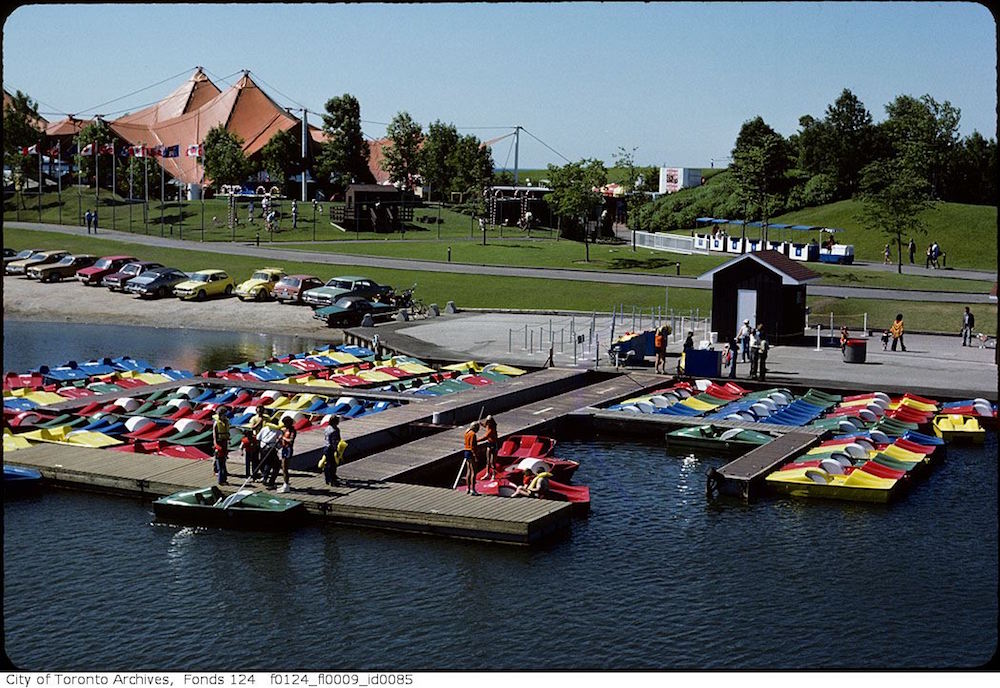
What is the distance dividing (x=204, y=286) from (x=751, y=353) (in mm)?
42011

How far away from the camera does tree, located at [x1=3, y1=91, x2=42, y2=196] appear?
13400 centimetres

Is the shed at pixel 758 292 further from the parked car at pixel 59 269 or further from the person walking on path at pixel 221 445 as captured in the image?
the parked car at pixel 59 269

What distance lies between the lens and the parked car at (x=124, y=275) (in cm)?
8406

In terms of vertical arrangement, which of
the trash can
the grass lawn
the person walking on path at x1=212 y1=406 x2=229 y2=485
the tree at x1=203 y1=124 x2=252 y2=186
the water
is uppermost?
the tree at x1=203 y1=124 x2=252 y2=186

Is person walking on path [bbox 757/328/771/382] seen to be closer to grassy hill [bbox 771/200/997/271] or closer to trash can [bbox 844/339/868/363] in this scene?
trash can [bbox 844/339/868/363]

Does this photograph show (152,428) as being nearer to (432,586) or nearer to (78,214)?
(432,586)

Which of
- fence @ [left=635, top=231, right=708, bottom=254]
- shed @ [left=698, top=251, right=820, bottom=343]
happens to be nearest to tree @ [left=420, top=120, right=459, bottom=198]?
fence @ [left=635, top=231, right=708, bottom=254]

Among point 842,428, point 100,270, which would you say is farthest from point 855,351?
point 100,270

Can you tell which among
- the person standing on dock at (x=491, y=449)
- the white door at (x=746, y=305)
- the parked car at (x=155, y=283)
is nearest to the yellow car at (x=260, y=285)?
the parked car at (x=155, y=283)

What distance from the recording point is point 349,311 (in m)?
73.7

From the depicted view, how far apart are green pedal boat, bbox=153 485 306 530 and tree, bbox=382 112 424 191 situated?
392 feet

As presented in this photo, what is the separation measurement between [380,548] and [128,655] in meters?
8.02

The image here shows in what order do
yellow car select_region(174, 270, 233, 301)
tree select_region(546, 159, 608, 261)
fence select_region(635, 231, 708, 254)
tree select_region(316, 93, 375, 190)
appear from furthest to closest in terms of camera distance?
tree select_region(316, 93, 375, 190)
fence select_region(635, 231, 708, 254)
tree select_region(546, 159, 608, 261)
yellow car select_region(174, 270, 233, 301)

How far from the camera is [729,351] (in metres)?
55.0
